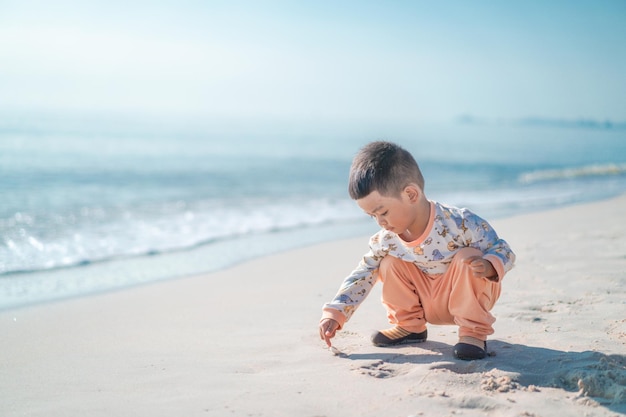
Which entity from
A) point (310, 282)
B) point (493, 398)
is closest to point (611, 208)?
point (310, 282)

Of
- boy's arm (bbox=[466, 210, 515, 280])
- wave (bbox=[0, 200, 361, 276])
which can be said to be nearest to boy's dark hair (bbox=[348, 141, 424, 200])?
boy's arm (bbox=[466, 210, 515, 280])

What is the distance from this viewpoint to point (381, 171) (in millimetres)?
2729

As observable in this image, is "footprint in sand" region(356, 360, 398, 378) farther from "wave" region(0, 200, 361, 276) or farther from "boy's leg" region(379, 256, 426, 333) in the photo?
"wave" region(0, 200, 361, 276)

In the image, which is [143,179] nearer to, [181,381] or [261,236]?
[261,236]

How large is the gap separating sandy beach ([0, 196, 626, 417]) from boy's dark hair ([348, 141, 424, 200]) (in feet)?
2.52

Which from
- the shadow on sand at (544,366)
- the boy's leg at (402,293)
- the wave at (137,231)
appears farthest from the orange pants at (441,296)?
the wave at (137,231)

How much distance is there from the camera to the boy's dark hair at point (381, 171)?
107 inches

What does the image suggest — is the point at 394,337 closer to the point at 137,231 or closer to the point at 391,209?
the point at 391,209

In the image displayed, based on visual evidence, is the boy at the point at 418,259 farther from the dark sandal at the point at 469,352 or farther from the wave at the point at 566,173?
the wave at the point at 566,173

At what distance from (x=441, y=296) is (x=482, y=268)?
13.3 inches

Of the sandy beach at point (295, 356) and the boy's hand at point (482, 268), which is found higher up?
the boy's hand at point (482, 268)

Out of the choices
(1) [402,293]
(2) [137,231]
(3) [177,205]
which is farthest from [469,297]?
(3) [177,205]

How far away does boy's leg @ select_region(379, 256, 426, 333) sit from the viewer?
2963 millimetres

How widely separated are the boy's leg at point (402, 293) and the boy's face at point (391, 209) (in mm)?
209
